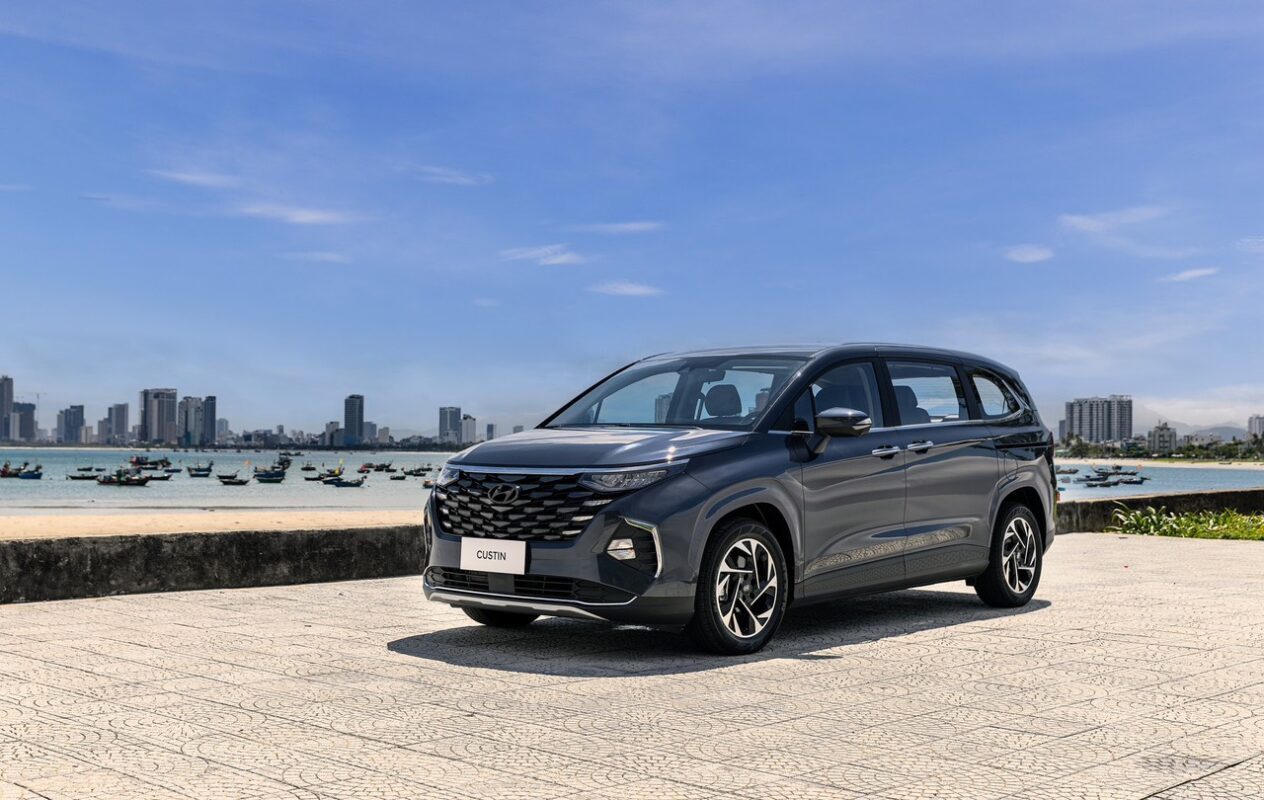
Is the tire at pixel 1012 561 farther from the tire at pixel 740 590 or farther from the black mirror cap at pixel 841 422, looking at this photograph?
the tire at pixel 740 590

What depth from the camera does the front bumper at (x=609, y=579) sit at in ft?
22.8

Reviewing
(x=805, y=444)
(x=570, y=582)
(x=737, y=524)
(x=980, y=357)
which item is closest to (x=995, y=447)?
(x=980, y=357)

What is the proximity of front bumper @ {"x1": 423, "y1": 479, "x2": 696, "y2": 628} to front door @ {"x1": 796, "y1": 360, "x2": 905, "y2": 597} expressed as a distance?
1.08 metres

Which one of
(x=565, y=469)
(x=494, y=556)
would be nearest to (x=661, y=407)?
(x=565, y=469)

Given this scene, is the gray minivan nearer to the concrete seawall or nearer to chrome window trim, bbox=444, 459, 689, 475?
chrome window trim, bbox=444, 459, 689, 475

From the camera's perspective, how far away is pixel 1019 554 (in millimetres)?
9805

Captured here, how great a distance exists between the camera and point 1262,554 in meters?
14.9

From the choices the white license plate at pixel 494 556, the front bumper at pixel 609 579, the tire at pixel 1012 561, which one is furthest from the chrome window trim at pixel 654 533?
the tire at pixel 1012 561

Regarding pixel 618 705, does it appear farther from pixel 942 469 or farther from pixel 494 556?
pixel 942 469

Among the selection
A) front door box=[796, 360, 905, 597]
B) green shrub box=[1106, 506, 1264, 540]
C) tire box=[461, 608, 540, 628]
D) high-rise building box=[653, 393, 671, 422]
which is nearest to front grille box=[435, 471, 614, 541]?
tire box=[461, 608, 540, 628]

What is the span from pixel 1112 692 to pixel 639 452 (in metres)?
2.66

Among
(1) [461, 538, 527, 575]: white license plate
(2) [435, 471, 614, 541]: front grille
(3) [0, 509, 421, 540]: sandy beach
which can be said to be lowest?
(3) [0, 509, 421, 540]: sandy beach

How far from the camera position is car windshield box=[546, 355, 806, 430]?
796 centimetres

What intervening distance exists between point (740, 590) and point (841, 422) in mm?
1157
